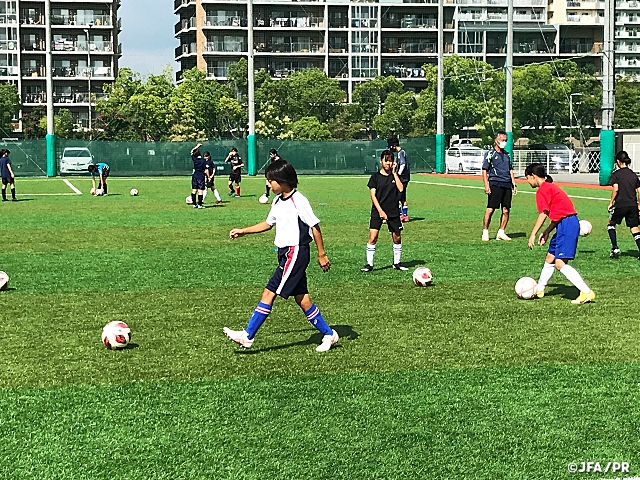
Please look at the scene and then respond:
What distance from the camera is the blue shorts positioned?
432 inches

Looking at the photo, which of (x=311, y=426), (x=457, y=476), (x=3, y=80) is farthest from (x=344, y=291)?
(x=3, y=80)

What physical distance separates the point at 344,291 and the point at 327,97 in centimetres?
7999

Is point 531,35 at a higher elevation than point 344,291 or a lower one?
higher

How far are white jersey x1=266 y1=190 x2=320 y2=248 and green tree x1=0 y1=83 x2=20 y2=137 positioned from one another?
89.7m

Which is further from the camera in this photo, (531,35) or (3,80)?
(531,35)

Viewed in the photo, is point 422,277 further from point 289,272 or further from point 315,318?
point 289,272

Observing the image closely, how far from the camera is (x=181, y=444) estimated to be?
5961 millimetres

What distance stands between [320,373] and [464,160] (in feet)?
181

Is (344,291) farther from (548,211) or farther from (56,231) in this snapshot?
(56,231)

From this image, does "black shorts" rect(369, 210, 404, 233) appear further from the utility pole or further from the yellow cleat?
the utility pole

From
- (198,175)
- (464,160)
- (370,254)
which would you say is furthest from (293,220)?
(464,160)

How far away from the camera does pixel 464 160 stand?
203ft

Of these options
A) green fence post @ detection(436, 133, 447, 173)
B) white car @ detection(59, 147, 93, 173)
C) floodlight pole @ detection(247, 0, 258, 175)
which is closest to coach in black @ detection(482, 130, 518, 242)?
floodlight pole @ detection(247, 0, 258, 175)

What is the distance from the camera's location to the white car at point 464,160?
202 feet
